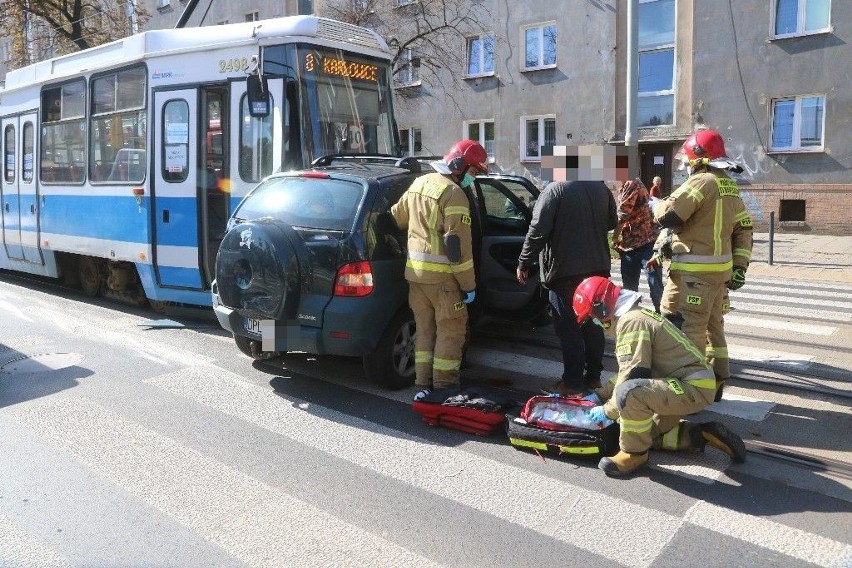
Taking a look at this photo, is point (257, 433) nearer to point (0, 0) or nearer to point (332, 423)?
point (332, 423)

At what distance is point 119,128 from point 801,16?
16488 millimetres

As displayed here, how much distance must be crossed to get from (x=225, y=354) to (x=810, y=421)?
16.4 feet

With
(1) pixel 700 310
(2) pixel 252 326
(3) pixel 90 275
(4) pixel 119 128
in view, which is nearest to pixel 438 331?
(2) pixel 252 326

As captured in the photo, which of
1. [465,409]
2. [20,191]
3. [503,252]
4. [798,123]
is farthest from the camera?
[798,123]

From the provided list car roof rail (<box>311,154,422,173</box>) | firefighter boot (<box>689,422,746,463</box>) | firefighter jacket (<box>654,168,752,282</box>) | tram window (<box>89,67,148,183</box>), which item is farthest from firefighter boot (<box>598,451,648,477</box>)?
tram window (<box>89,67,148,183</box>)

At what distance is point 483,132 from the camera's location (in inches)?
961

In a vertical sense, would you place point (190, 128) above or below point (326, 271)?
above

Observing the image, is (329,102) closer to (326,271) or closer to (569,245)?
(326,271)

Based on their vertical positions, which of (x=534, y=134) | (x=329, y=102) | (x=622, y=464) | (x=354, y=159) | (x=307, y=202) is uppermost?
(x=534, y=134)

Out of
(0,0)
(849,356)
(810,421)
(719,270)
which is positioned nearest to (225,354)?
(719,270)

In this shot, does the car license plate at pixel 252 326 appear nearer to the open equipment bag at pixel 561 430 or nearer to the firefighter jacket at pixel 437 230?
the firefighter jacket at pixel 437 230

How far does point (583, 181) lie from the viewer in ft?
18.6

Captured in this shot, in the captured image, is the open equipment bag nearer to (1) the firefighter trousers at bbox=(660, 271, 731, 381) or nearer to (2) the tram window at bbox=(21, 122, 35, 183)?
(1) the firefighter trousers at bbox=(660, 271, 731, 381)

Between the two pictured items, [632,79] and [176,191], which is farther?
[632,79]
